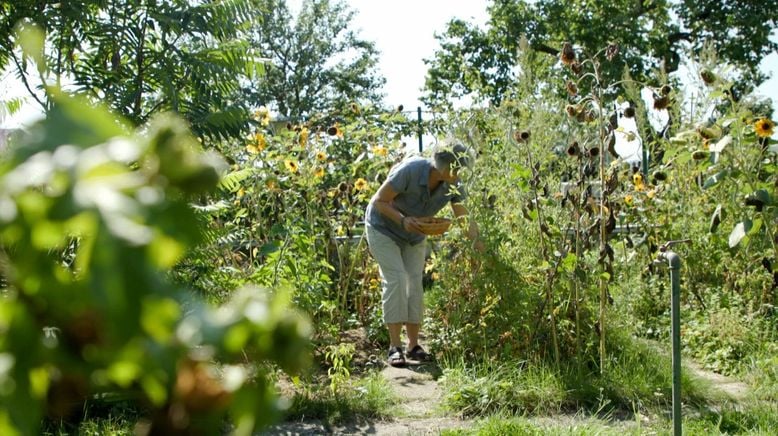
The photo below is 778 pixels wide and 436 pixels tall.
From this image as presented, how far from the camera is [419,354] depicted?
551cm

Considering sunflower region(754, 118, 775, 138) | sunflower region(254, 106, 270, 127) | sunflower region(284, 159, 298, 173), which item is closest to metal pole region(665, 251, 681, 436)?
sunflower region(754, 118, 775, 138)

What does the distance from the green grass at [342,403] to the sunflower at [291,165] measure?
2.01 metres

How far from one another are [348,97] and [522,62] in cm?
2966

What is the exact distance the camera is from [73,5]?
10.6 ft

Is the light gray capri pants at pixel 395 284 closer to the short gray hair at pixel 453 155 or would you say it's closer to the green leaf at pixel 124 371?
the short gray hair at pixel 453 155

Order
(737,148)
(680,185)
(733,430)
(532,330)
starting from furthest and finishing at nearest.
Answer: (680,185) < (532,330) < (737,148) < (733,430)

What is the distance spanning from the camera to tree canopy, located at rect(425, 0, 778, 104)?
76.1 ft

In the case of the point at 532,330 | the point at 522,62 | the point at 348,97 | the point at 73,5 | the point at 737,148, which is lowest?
the point at 532,330

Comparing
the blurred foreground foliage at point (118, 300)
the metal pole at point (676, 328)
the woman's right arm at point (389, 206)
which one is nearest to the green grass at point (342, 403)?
the woman's right arm at point (389, 206)

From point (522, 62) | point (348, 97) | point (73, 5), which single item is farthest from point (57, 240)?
point (348, 97)

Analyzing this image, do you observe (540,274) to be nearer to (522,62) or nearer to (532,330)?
(532,330)

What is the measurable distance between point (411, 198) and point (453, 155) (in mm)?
616

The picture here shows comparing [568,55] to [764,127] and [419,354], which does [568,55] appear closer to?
[764,127]

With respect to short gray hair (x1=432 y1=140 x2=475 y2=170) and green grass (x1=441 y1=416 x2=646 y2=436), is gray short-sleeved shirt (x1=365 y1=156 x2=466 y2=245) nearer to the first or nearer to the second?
short gray hair (x1=432 y1=140 x2=475 y2=170)
